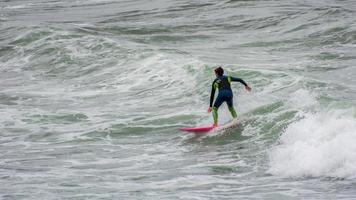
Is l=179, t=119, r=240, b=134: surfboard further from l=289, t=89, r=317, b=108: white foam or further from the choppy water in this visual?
l=289, t=89, r=317, b=108: white foam

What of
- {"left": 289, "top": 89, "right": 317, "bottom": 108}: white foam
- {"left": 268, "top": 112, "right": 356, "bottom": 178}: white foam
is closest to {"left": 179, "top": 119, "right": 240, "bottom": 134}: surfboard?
{"left": 268, "top": 112, "right": 356, "bottom": 178}: white foam

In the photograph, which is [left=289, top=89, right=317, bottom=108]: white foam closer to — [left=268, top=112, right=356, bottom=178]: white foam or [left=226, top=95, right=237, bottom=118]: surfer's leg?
[left=268, top=112, right=356, bottom=178]: white foam

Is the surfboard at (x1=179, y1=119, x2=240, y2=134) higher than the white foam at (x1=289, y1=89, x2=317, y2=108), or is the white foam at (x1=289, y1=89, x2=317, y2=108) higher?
the white foam at (x1=289, y1=89, x2=317, y2=108)

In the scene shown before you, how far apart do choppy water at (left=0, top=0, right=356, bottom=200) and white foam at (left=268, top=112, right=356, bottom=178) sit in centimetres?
4

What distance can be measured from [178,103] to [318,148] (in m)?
7.17

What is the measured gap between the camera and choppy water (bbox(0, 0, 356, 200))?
45.7ft

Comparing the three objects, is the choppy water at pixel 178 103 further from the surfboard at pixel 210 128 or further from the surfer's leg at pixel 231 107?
the surfer's leg at pixel 231 107

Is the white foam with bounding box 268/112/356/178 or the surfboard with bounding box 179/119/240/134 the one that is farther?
the surfboard with bounding box 179/119/240/134

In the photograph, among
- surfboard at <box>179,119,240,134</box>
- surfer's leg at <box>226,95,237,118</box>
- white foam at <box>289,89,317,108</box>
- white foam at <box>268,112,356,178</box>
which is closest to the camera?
white foam at <box>268,112,356,178</box>

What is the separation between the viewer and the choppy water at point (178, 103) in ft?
45.7

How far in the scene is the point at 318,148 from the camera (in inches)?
594

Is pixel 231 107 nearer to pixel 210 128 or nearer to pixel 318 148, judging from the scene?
pixel 210 128

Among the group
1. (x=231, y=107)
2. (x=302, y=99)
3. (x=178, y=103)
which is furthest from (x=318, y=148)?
(x=178, y=103)

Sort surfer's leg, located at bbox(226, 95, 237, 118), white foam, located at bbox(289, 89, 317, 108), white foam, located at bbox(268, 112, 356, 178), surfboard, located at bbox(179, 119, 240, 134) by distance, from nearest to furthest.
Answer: white foam, located at bbox(268, 112, 356, 178)
surfboard, located at bbox(179, 119, 240, 134)
surfer's leg, located at bbox(226, 95, 237, 118)
white foam, located at bbox(289, 89, 317, 108)
